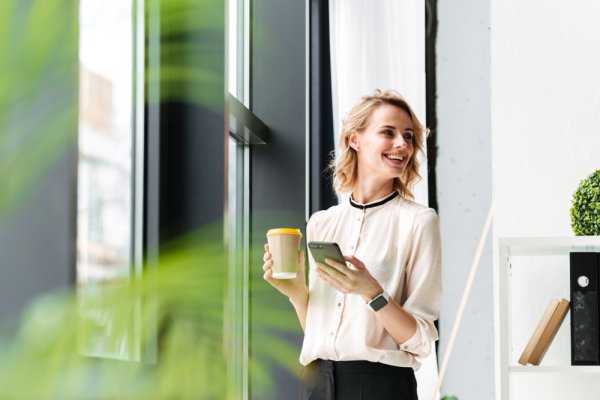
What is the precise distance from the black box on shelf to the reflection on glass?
3.62 ft

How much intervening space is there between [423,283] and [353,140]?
1.61ft

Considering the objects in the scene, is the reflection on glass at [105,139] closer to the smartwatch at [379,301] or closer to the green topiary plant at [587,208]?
the smartwatch at [379,301]

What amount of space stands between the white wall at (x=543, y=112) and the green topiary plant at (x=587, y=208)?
0.67 feet

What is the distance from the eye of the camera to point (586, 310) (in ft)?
7.14

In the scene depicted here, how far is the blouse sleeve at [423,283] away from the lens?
215 centimetres

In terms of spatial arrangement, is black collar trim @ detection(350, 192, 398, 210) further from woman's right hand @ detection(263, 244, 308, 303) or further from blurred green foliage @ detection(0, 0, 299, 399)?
blurred green foliage @ detection(0, 0, 299, 399)

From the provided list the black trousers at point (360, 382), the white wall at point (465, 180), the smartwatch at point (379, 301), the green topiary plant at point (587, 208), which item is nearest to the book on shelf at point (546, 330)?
the green topiary plant at point (587, 208)

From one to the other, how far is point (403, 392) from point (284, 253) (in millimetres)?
464

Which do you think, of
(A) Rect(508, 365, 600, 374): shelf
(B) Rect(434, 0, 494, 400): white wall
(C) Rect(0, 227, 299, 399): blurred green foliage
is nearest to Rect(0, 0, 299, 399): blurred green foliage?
(C) Rect(0, 227, 299, 399): blurred green foliage

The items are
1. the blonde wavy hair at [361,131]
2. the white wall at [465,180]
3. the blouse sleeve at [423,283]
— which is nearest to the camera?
the blouse sleeve at [423,283]

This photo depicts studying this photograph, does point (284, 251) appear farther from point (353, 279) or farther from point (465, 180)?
point (465, 180)

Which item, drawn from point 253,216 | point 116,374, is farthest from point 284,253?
point 116,374

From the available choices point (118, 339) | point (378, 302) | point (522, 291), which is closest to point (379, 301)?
point (378, 302)

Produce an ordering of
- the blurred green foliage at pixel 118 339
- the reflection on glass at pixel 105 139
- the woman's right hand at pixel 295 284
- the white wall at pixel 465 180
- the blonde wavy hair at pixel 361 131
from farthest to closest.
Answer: the white wall at pixel 465 180 < the blonde wavy hair at pixel 361 131 < the woman's right hand at pixel 295 284 < the reflection on glass at pixel 105 139 < the blurred green foliage at pixel 118 339
